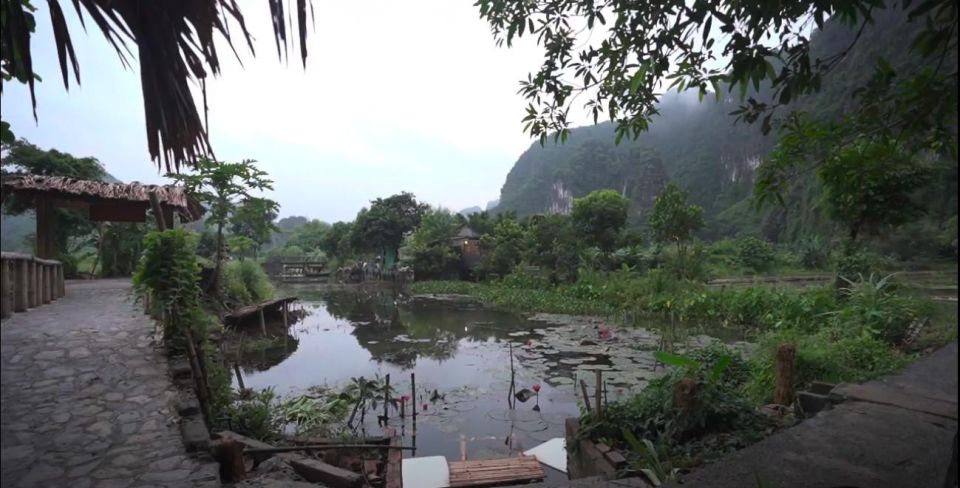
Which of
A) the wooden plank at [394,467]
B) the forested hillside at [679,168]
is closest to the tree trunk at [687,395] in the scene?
the wooden plank at [394,467]

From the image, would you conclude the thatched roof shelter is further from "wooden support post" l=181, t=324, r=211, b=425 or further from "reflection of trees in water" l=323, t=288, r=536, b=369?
"reflection of trees in water" l=323, t=288, r=536, b=369

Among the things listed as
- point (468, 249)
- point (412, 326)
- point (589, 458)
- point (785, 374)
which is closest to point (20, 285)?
point (589, 458)

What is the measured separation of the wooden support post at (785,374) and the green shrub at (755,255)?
1859 cm

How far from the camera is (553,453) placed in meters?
4.94

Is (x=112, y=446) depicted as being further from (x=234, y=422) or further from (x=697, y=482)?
(x=697, y=482)

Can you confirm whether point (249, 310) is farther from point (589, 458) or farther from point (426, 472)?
point (589, 458)

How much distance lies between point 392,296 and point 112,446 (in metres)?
17.8

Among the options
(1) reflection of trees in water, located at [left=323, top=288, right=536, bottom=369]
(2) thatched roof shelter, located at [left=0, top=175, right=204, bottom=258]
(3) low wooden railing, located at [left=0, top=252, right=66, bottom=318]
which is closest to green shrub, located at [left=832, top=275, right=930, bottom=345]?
(1) reflection of trees in water, located at [left=323, top=288, right=536, bottom=369]

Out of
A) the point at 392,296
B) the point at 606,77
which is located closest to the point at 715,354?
the point at 606,77

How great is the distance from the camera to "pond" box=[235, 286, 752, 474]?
18.5ft

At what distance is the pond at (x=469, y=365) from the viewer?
564 centimetres

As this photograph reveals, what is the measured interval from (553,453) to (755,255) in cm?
2072

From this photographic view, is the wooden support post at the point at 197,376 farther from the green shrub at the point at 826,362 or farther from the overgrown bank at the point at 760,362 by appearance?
the green shrub at the point at 826,362

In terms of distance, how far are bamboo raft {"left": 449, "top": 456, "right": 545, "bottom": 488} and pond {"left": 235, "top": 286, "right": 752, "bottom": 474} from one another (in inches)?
19.8
